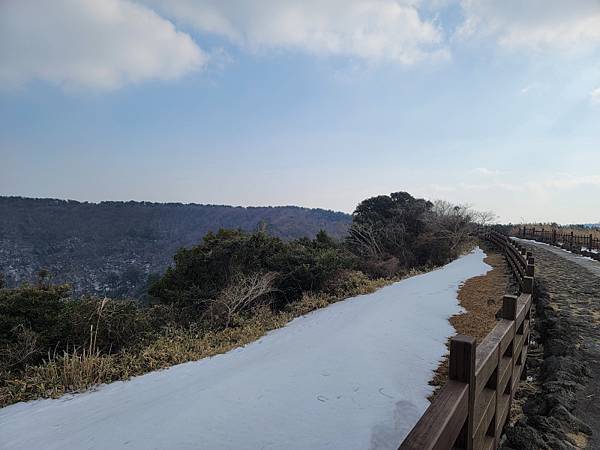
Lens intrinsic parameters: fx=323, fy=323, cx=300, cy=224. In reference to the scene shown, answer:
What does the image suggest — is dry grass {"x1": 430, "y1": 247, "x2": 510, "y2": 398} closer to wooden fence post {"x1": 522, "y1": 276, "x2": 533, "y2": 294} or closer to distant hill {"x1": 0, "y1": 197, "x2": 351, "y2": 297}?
wooden fence post {"x1": 522, "y1": 276, "x2": 533, "y2": 294}

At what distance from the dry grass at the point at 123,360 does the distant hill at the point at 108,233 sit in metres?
15.2

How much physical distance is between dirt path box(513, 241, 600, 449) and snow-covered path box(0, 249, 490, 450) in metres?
1.13

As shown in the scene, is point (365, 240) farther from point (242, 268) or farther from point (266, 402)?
point (266, 402)

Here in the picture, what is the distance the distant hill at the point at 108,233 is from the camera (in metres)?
33.8

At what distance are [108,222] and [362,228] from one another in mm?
53915

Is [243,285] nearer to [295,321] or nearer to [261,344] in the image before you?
[295,321]

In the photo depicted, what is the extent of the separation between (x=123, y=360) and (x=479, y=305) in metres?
7.52

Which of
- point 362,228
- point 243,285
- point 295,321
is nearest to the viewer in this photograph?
point 295,321

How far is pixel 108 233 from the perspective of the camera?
53562 mm

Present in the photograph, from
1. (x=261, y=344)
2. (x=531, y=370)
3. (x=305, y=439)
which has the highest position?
(x=531, y=370)

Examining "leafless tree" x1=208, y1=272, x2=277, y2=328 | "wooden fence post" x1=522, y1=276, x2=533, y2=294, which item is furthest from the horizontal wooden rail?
"leafless tree" x1=208, y1=272, x2=277, y2=328

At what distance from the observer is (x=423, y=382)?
4.10 m

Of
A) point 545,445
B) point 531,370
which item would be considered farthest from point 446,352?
point 545,445

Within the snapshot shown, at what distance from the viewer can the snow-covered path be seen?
122 inches
